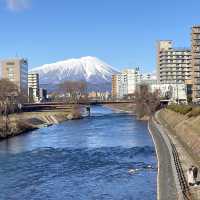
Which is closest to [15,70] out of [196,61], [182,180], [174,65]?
[174,65]

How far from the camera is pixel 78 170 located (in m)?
30.0

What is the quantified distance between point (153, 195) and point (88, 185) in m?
4.41

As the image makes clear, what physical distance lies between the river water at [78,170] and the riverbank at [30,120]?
9.24 metres

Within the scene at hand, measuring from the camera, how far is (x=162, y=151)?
35.3 metres

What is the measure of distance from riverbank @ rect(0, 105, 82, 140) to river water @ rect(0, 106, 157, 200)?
9239 mm

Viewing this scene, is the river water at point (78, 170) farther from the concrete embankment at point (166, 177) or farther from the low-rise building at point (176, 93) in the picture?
the low-rise building at point (176, 93)

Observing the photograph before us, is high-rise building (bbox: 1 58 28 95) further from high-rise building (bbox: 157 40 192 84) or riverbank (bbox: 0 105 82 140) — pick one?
riverbank (bbox: 0 105 82 140)

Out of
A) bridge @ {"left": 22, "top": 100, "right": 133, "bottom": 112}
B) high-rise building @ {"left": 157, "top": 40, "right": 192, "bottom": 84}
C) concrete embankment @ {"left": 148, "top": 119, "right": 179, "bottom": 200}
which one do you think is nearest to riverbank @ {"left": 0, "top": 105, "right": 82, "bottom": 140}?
bridge @ {"left": 22, "top": 100, "right": 133, "bottom": 112}

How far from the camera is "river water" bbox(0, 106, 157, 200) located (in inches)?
914

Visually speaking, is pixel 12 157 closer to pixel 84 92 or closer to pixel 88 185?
pixel 88 185

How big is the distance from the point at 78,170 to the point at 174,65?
4302 inches

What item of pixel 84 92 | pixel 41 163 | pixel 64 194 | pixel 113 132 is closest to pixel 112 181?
pixel 64 194

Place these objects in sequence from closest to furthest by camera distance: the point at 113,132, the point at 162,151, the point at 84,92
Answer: the point at 162,151 < the point at 113,132 < the point at 84,92

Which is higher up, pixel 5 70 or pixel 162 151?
pixel 5 70
